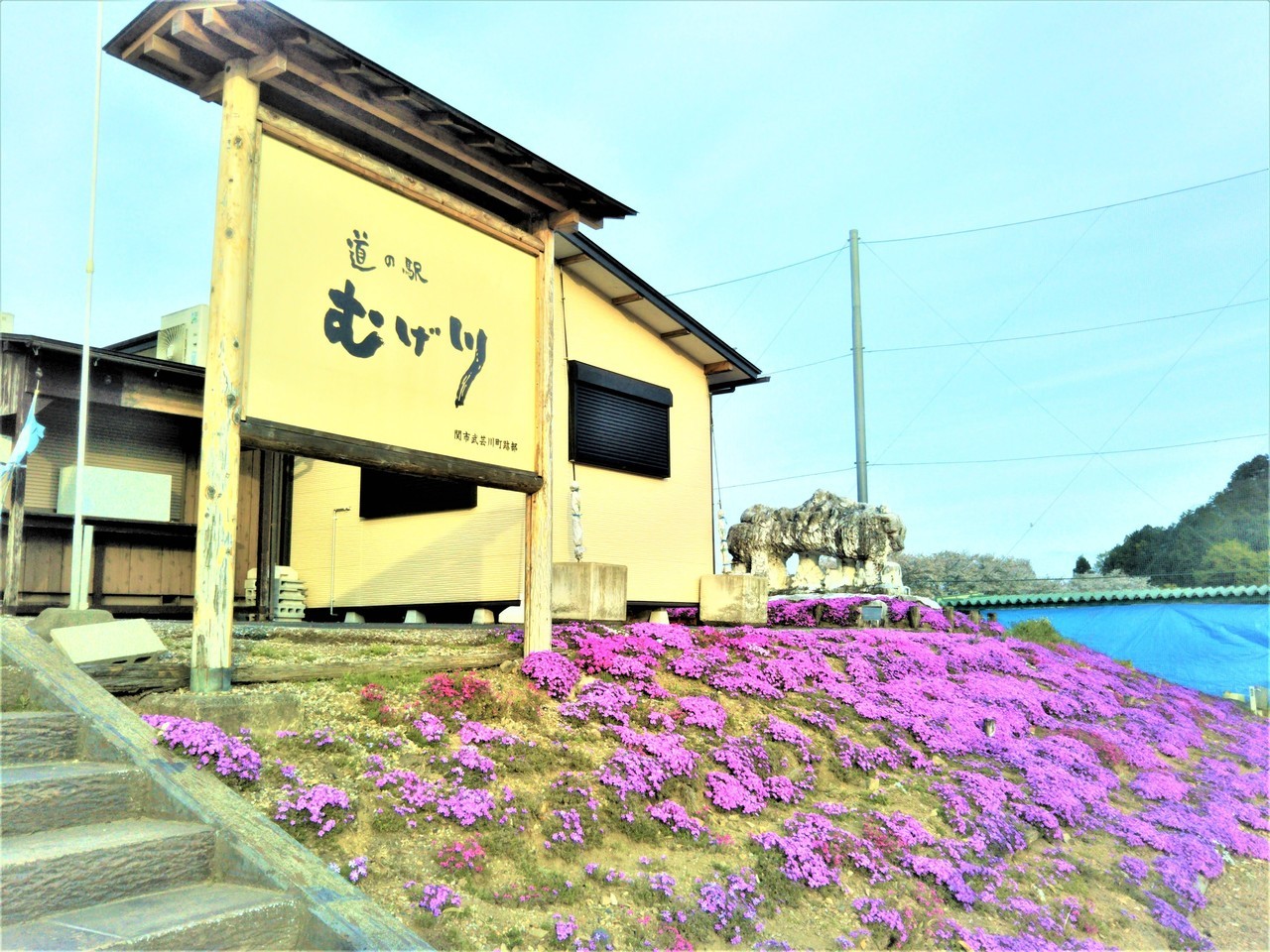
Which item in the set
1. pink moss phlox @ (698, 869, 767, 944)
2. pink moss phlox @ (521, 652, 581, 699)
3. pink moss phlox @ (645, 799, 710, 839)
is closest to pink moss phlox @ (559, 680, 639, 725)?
pink moss phlox @ (521, 652, 581, 699)

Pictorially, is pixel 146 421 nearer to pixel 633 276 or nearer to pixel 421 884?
pixel 633 276

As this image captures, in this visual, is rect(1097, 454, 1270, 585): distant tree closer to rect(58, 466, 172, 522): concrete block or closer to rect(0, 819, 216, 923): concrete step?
rect(58, 466, 172, 522): concrete block

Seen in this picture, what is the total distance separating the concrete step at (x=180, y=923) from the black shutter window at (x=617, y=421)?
9.96 meters

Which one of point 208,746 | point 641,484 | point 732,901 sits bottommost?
point 732,901

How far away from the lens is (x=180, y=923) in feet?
12.0

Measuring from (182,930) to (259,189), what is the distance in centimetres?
497

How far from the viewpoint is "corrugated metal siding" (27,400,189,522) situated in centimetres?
1274

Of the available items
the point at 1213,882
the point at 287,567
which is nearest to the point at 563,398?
the point at 287,567

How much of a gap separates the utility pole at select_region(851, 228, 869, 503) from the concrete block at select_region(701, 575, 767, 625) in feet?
41.8

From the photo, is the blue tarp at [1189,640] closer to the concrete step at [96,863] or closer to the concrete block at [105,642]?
the concrete block at [105,642]

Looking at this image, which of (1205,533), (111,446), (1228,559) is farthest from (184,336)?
(1205,533)

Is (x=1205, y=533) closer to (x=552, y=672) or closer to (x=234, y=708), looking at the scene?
(x=552, y=672)

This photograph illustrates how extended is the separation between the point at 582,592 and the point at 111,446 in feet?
24.2

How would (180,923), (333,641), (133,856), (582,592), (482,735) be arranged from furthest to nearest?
(582,592) → (333,641) → (482,735) → (133,856) → (180,923)
